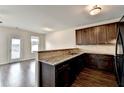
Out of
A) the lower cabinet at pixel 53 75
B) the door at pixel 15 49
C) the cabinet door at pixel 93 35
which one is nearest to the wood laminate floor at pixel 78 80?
the lower cabinet at pixel 53 75

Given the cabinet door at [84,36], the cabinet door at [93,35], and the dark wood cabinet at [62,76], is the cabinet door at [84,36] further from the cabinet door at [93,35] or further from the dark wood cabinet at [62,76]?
the dark wood cabinet at [62,76]

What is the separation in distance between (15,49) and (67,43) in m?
3.40

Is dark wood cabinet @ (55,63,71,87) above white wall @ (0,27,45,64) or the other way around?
the other way around

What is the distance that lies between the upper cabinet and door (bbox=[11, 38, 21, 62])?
3.99 metres

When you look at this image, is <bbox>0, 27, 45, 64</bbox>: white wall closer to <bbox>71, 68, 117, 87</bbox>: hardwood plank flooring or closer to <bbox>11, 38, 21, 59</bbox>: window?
<bbox>11, 38, 21, 59</bbox>: window

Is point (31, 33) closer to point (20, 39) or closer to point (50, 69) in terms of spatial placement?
point (20, 39)

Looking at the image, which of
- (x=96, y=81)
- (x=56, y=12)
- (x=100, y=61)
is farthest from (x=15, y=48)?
(x=96, y=81)

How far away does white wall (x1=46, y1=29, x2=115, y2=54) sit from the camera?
15.5 feet

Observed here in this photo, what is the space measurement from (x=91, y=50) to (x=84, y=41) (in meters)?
0.57

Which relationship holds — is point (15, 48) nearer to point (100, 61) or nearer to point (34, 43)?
point (34, 43)

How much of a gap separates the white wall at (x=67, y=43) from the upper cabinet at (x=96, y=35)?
0.27 metres

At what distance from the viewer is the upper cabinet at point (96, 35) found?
14.2ft

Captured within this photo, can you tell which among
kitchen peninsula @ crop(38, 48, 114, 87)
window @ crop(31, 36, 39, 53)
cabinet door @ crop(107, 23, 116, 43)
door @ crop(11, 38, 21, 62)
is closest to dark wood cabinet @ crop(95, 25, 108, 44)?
cabinet door @ crop(107, 23, 116, 43)

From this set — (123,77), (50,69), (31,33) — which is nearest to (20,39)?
(31,33)
